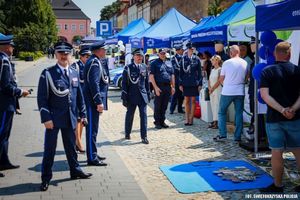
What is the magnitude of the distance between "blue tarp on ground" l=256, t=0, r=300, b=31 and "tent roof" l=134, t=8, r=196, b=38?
438 inches

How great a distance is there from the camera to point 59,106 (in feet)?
21.1

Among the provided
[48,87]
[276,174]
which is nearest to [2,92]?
[48,87]

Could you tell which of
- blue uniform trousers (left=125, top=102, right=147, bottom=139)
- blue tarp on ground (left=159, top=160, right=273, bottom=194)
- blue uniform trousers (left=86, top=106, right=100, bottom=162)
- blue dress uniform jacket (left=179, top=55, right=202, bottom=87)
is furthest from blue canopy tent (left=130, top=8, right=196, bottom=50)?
blue tarp on ground (left=159, top=160, right=273, bottom=194)

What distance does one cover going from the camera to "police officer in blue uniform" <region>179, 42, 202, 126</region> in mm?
11711

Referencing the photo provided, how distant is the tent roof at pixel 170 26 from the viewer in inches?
744

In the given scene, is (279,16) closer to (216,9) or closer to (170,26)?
(170,26)

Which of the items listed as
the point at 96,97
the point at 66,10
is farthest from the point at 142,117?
the point at 66,10

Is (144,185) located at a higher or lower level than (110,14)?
lower

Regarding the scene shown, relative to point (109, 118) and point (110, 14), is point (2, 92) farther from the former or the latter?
point (110, 14)

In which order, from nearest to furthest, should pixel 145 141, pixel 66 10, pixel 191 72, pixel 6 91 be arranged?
pixel 6 91 → pixel 145 141 → pixel 191 72 → pixel 66 10

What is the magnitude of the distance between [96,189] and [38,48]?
67.4m

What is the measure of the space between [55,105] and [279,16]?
11.8 ft

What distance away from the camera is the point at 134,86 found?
32.3 feet

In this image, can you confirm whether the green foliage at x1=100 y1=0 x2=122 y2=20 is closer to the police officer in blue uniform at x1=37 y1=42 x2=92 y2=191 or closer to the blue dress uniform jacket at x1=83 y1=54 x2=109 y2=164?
the blue dress uniform jacket at x1=83 y1=54 x2=109 y2=164
